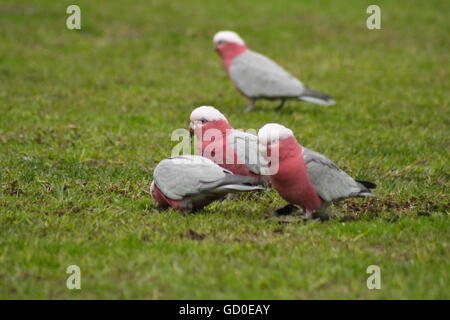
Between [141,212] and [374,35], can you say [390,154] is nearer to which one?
[141,212]

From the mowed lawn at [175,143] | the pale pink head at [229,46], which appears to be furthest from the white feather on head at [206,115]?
the pale pink head at [229,46]

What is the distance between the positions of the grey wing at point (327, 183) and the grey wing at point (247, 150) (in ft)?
1.52

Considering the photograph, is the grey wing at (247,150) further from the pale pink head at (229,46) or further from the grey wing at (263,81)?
the pale pink head at (229,46)

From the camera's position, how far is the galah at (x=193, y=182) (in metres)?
4.59

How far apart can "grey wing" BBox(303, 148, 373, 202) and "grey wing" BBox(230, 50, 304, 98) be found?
3830 millimetres

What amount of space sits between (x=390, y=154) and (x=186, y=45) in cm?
688

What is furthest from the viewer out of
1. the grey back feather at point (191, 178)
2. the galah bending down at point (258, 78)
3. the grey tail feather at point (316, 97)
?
the galah bending down at point (258, 78)

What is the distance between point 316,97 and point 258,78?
78 centimetres

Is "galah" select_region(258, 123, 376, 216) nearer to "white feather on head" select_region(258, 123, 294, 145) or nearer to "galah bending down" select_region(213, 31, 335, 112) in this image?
"white feather on head" select_region(258, 123, 294, 145)

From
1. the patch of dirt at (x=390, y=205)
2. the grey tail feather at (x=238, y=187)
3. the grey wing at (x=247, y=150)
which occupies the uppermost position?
the grey wing at (x=247, y=150)

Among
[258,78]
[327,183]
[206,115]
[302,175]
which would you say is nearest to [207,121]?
[206,115]

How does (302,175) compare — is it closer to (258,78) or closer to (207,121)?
(207,121)

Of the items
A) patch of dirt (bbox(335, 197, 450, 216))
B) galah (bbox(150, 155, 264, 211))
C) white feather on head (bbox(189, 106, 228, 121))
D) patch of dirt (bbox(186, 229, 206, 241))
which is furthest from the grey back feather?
patch of dirt (bbox(335, 197, 450, 216))

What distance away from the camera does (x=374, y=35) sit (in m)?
13.9
